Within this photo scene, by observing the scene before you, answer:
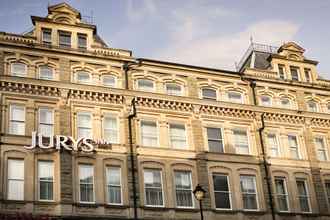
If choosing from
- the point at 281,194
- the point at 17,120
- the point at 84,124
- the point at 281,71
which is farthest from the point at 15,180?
the point at 281,71

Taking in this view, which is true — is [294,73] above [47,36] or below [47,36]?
below

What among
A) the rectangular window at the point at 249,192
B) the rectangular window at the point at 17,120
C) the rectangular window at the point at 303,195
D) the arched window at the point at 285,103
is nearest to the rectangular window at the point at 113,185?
the rectangular window at the point at 17,120

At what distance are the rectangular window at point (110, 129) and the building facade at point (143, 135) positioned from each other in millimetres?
75

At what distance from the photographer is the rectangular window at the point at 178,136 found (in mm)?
40438

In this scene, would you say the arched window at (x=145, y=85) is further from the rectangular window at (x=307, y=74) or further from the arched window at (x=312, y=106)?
the rectangular window at (x=307, y=74)

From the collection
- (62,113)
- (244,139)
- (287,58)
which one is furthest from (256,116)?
(62,113)

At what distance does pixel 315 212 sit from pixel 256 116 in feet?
28.1

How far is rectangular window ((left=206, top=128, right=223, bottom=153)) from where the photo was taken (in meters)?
41.4

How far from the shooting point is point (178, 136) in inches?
1606

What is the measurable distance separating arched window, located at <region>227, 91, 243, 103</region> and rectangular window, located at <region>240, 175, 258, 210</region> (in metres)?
6.39

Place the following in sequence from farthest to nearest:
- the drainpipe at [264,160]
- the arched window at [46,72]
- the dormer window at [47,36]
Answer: the drainpipe at [264,160] → the dormer window at [47,36] → the arched window at [46,72]

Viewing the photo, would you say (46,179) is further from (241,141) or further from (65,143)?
(241,141)

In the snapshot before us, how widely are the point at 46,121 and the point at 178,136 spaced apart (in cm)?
966

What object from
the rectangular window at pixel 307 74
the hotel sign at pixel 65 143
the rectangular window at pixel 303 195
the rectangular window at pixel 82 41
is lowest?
the rectangular window at pixel 303 195
